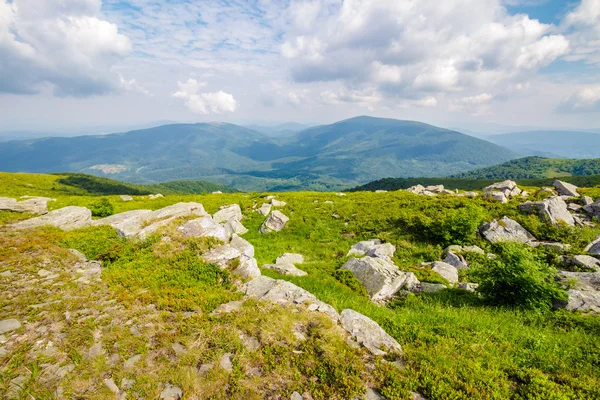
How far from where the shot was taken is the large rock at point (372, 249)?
18.1 m

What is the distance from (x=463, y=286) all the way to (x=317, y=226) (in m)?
14.1

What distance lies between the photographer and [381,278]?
13.8 metres

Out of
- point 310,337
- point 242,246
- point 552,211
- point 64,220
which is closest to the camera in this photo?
point 310,337

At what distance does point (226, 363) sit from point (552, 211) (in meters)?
28.3

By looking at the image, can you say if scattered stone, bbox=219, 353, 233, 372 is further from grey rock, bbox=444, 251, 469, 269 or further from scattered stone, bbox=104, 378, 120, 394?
grey rock, bbox=444, 251, 469, 269

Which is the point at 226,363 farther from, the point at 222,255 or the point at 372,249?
the point at 372,249

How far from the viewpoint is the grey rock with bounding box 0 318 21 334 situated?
877 cm

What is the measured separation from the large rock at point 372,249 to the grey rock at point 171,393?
44.8 feet

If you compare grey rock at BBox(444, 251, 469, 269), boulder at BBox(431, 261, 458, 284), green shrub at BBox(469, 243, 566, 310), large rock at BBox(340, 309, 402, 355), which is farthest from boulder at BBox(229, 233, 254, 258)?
grey rock at BBox(444, 251, 469, 269)

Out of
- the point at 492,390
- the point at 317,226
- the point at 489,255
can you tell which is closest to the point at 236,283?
the point at 492,390

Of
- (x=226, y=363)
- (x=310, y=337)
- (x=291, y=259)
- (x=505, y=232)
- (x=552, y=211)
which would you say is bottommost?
(x=291, y=259)

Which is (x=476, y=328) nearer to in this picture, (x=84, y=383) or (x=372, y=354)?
(x=372, y=354)

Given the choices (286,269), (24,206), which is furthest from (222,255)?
(24,206)

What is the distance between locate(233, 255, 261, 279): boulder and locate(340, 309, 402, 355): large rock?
5.13 meters
